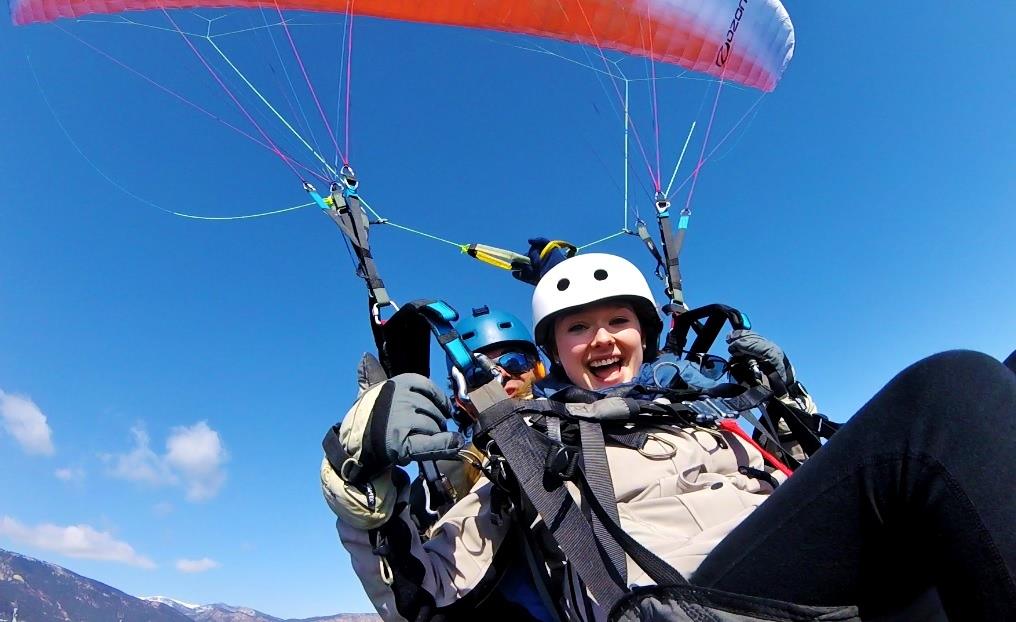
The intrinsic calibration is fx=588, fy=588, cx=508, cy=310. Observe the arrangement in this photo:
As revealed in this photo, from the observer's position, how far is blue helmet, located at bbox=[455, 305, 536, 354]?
3.91m

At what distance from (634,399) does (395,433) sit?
0.87 meters

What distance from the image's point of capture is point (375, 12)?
281 inches

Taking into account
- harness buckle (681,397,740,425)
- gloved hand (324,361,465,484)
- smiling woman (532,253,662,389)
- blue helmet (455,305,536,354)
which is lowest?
gloved hand (324,361,465,484)

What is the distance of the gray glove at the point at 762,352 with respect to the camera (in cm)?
240

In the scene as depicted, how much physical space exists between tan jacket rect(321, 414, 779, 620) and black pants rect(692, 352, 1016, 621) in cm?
34

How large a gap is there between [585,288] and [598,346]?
0.28m

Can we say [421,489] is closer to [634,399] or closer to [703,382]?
[634,399]

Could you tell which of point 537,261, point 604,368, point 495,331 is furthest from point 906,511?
point 495,331

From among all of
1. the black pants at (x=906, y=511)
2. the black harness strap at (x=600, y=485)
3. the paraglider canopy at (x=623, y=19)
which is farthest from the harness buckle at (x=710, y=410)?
the paraglider canopy at (x=623, y=19)

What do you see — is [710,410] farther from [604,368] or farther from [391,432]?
[391,432]

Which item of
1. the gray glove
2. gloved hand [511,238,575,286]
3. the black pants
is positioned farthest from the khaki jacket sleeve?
gloved hand [511,238,575,286]

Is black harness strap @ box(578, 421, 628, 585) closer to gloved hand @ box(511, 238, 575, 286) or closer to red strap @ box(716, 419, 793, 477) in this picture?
red strap @ box(716, 419, 793, 477)

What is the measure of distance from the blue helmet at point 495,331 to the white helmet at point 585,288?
105 cm

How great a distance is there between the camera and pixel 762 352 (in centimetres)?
240
